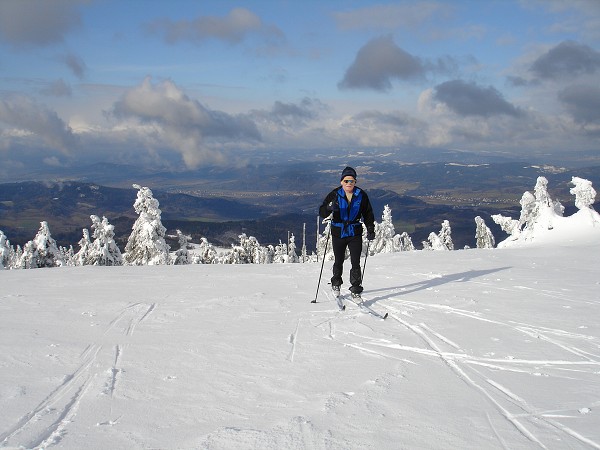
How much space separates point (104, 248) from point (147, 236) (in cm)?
360

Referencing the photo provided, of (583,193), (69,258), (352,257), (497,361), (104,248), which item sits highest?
(583,193)

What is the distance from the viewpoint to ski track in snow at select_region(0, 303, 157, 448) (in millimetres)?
3047

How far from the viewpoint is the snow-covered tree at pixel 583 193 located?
27778mm

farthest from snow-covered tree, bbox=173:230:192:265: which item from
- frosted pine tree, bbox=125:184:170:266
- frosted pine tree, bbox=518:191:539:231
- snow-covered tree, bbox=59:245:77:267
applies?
frosted pine tree, bbox=518:191:539:231

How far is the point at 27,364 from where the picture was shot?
14.7ft

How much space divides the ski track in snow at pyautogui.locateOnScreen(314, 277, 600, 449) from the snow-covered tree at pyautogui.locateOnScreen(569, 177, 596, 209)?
25.8 m

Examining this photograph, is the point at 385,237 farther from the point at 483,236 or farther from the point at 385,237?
the point at 483,236

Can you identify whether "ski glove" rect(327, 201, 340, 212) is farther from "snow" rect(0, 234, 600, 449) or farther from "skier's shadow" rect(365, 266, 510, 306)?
"skier's shadow" rect(365, 266, 510, 306)

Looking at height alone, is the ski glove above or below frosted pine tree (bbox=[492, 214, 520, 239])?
below

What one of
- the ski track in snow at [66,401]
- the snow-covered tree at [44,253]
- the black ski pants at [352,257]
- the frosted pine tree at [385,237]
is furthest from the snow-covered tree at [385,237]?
the ski track in snow at [66,401]

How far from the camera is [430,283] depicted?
33.4 feet

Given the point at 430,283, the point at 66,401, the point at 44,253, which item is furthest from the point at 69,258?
the point at 66,401

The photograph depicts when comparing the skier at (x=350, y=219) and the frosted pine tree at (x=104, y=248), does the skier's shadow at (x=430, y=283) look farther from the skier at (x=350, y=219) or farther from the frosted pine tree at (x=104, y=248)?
the frosted pine tree at (x=104, y=248)

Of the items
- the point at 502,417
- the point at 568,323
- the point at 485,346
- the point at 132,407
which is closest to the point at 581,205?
the point at 568,323
